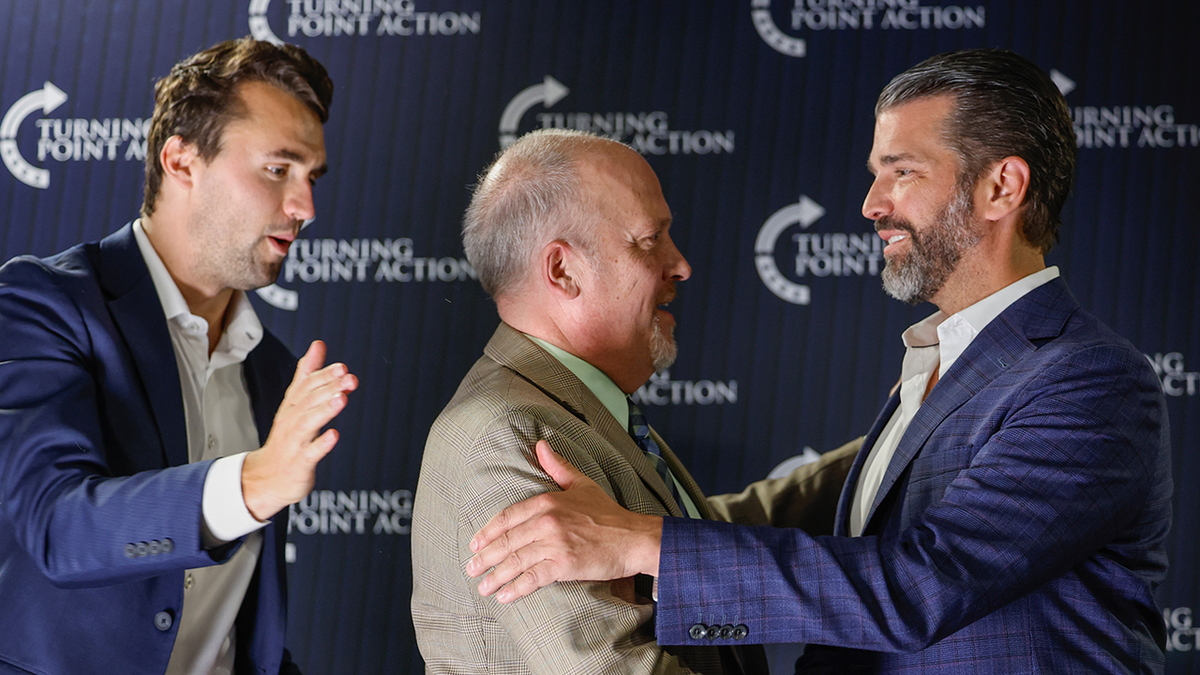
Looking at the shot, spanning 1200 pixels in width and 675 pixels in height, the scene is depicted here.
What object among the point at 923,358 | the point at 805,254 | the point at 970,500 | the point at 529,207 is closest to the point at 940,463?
the point at 970,500

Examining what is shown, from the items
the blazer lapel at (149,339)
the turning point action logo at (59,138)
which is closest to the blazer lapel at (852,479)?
the blazer lapel at (149,339)

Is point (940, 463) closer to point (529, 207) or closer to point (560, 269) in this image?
point (560, 269)

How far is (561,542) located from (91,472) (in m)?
0.93

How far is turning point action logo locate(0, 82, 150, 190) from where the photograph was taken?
10.7 ft

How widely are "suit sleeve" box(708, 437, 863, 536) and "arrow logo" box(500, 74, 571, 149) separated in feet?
4.69

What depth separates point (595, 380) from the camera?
2000 mm

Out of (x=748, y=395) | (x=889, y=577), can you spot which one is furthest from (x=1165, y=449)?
(x=748, y=395)

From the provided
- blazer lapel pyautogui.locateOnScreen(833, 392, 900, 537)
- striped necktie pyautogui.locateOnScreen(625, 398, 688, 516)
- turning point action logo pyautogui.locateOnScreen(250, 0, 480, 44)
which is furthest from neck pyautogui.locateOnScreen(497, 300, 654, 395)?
turning point action logo pyautogui.locateOnScreen(250, 0, 480, 44)

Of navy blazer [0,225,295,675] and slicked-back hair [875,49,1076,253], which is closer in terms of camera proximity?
navy blazer [0,225,295,675]

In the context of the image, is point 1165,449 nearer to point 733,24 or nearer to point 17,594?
point 733,24

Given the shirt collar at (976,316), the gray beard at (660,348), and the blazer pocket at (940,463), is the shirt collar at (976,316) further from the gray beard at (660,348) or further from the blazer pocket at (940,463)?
the gray beard at (660,348)

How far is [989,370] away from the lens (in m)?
1.86

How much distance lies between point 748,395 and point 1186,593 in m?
1.42

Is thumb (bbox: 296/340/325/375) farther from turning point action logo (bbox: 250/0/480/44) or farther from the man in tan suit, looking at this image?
turning point action logo (bbox: 250/0/480/44)
